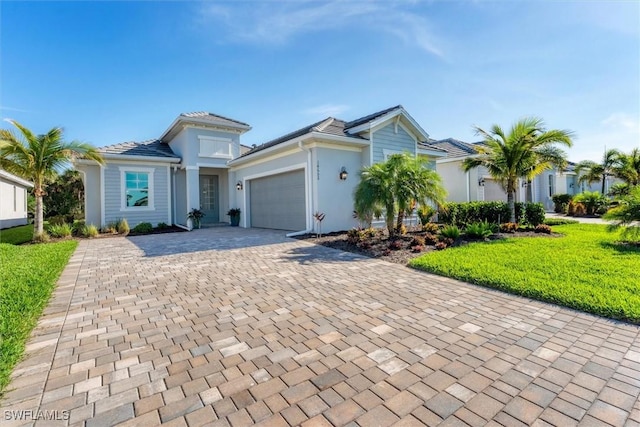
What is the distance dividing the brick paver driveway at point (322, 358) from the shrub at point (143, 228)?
32.3 ft

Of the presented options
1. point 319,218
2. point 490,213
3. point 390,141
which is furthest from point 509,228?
point 319,218

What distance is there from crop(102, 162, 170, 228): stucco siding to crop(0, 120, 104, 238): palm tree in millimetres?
3107

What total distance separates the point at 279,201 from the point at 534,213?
1085cm

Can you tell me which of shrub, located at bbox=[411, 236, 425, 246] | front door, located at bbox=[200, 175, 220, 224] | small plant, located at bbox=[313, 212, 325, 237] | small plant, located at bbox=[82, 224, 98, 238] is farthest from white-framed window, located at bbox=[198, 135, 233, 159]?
shrub, located at bbox=[411, 236, 425, 246]

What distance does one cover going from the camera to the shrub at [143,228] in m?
14.3

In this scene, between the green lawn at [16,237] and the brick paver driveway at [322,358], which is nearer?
the brick paver driveway at [322,358]

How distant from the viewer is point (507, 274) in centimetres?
562

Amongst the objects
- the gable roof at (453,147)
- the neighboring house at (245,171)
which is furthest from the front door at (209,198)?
the gable roof at (453,147)

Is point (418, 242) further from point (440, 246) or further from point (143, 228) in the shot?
point (143, 228)

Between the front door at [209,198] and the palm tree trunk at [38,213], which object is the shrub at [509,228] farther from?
the palm tree trunk at [38,213]

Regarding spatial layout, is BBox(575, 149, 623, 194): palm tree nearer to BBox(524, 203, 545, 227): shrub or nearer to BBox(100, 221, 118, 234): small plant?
BBox(524, 203, 545, 227): shrub

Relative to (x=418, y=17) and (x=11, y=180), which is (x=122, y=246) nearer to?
(x=418, y=17)

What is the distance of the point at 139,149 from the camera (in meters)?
16.3

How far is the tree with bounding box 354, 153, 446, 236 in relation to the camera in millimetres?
9234
